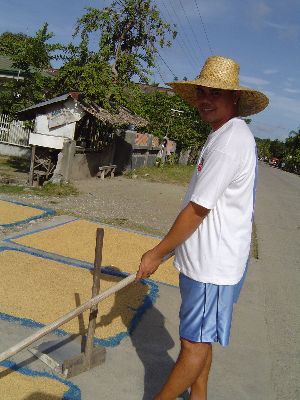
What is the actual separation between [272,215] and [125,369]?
9.30 metres

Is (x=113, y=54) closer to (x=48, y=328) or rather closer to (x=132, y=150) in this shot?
(x=132, y=150)

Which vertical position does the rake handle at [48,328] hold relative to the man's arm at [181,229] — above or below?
below

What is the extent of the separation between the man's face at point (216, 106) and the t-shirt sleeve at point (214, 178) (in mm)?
265

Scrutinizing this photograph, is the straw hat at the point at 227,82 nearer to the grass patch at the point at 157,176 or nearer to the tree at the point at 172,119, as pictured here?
the grass patch at the point at 157,176

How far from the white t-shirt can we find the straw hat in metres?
0.20

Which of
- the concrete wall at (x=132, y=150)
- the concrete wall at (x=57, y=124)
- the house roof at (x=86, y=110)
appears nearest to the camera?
the house roof at (x=86, y=110)

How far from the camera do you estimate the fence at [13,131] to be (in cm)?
1505

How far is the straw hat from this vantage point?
212 centimetres

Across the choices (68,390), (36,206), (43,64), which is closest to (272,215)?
(36,206)

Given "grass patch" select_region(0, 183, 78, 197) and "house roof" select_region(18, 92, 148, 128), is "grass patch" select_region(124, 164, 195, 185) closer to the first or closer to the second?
"house roof" select_region(18, 92, 148, 128)

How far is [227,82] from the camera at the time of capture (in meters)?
2.13

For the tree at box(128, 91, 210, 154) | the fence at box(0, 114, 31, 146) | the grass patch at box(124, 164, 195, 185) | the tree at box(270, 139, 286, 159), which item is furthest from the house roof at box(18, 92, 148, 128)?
the tree at box(270, 139, 286, 159)

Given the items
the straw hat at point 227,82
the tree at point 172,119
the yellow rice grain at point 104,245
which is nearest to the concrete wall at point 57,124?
the yellow rice grain at point 104,245

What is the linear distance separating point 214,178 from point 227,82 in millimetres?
551
